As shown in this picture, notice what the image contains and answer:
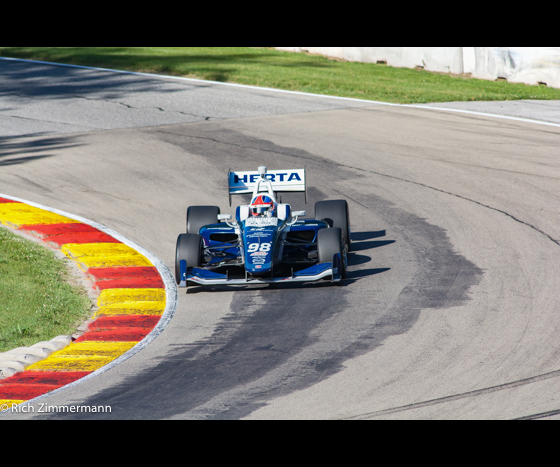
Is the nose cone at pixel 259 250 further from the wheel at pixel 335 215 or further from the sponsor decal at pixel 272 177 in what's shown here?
the sponsor decal at pixel 272 177

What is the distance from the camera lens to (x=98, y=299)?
10.0 metres

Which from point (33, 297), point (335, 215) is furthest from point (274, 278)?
point (33, 297)

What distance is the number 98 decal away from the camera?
9812mm

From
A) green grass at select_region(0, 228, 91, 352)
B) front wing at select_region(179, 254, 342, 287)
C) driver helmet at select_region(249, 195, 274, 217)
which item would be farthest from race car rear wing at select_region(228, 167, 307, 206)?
green grass at select_region(0, 228, 91, 352)

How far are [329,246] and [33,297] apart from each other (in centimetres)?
392

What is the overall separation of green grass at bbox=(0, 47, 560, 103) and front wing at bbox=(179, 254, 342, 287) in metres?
13.1

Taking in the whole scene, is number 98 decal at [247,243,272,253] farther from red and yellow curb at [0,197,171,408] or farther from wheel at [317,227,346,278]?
red and yellow curb at [0,197,171,408]

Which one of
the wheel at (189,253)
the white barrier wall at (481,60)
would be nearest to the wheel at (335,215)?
the wheel at (189,253)

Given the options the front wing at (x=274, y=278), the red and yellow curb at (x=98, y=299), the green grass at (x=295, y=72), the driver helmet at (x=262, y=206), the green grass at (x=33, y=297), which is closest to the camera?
the red and yellow curb at (x=98, y=299)

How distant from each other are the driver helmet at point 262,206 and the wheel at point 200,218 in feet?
3.19

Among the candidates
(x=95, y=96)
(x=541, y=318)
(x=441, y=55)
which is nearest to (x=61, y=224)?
(x=541, y=318)

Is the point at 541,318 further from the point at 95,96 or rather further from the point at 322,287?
the point at 95,96

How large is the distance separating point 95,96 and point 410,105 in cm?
927

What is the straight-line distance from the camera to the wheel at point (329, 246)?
9961 mm
